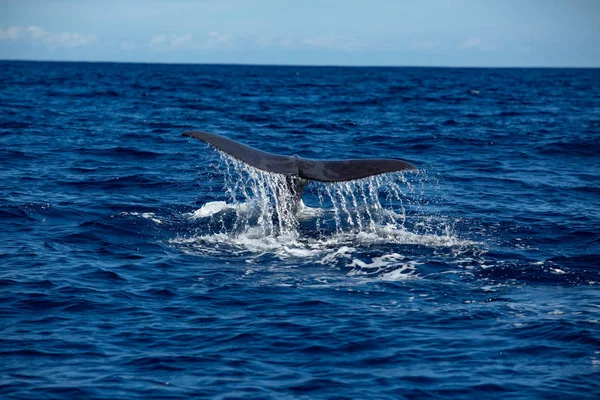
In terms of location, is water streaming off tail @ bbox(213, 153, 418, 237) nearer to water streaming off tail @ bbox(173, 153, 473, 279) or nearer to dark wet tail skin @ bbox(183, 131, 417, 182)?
water streaming off tail @ bbox(173, 153, 473, 279)

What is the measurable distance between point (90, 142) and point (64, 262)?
553 inches

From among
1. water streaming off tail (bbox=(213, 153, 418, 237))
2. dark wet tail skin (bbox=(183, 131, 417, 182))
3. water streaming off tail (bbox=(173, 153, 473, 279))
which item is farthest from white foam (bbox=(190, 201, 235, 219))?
dark wet tail skin (bbox=(183, 131, 417, 182))

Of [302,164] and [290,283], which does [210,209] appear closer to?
[302,164]

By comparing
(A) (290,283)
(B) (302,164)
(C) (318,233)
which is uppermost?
(B) (302,164)

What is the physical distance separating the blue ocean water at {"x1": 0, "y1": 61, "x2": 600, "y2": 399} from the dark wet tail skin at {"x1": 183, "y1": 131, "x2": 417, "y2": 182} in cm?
23

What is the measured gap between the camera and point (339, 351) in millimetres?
7988

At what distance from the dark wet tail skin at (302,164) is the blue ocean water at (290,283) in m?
0.23

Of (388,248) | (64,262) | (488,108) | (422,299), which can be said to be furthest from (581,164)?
(488,108)

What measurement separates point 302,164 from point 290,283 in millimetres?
2184

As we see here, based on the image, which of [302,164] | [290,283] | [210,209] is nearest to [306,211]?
[210,209]

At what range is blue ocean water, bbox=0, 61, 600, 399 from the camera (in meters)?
7.43

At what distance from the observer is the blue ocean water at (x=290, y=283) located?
7.43 m

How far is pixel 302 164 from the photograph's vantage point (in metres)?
11.6

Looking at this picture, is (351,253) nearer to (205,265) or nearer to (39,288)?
(205,265)
